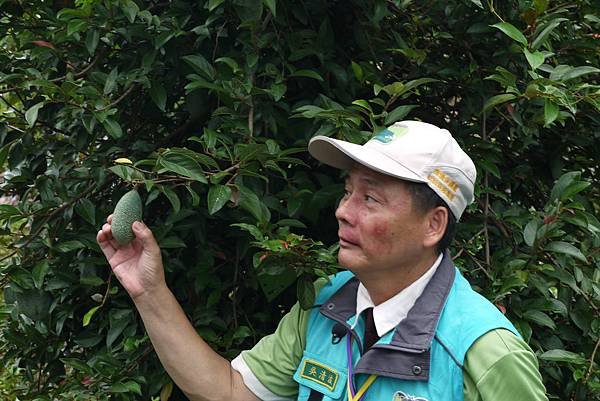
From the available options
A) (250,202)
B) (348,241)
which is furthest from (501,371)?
(250,202)

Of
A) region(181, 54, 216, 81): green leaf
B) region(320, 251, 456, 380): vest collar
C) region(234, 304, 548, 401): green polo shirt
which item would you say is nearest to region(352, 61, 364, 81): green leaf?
region(181, 54, 216, 81): green leaf

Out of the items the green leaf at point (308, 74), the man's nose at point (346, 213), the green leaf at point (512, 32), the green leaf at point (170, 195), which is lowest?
the green leaf at point (170, 195)

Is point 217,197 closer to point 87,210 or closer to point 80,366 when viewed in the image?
point 87,210

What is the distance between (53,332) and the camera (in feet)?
7.57

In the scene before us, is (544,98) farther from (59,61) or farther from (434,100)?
(59,61)

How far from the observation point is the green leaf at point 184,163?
1.77 metres

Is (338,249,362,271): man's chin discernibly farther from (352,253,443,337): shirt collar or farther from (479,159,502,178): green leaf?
(479,159,502,178): green leaf

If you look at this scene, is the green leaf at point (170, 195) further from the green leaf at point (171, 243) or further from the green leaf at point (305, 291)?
the green leaf at point (305, 291)

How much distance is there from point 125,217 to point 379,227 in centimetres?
53

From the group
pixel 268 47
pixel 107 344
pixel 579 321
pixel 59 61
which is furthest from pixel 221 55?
pixel 579 321

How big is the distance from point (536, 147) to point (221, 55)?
3.17ft

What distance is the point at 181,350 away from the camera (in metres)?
1.91

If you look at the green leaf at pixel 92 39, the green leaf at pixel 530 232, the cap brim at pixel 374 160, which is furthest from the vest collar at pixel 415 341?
the green leaf at pixel 92 39

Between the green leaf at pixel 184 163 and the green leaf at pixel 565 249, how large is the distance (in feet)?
2.74
